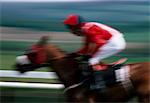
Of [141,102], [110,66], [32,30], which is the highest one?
[110,66]

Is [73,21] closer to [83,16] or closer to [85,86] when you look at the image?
[85,86]

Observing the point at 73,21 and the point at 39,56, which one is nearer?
the point at 73,21

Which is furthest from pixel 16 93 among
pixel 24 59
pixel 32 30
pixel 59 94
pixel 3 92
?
pixel 32 30

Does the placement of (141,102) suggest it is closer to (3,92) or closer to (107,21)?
(3,92)

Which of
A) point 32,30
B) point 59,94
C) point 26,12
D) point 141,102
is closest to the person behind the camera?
point 141,102

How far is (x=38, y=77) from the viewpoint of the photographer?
22.6 ft

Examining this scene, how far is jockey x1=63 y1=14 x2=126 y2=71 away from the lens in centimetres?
520

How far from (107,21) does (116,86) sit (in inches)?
251

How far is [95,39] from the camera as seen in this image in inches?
204

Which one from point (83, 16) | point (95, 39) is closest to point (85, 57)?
point (95, 39)

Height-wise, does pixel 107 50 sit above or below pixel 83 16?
Result: above

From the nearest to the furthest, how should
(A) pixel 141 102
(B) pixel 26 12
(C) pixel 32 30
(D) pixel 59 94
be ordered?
(A) pixel 141 102
(D) pixel 59 94
(C) pixel 32 30
(B) pixel 26 12

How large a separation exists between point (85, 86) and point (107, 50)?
0.46 m

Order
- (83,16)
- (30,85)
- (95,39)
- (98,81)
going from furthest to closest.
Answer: (83,16) < (30,85) < (98,81) < (95,39)
